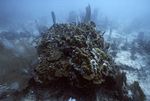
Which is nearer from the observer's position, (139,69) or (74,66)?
(74,66)

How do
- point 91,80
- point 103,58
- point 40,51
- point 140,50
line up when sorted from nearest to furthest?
point 91,80
point 103,58
point 40,51
point 140,50

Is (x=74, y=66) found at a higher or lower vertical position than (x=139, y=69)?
lower

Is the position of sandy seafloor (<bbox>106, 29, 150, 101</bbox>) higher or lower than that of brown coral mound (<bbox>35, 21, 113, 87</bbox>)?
higher

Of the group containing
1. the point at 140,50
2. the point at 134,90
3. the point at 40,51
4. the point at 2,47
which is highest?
the point at 140,50

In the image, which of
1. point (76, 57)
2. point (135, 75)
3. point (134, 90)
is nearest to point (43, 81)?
point (76, 57)

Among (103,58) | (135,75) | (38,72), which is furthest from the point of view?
(135,75)

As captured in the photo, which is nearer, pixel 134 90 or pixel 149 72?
pixel 134 90

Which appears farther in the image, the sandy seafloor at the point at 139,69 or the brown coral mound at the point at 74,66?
the sandy seafloor at the point at 139,69

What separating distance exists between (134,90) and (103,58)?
202cm

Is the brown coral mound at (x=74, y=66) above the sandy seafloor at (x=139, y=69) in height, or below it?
below

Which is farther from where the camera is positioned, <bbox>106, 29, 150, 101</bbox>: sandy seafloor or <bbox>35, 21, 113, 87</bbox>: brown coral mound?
<bbox>106, 29, 150, 101</bbox>: sandy seafloor

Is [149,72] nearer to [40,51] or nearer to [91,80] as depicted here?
[91,80]

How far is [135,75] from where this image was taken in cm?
666

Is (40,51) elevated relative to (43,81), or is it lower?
elevated
